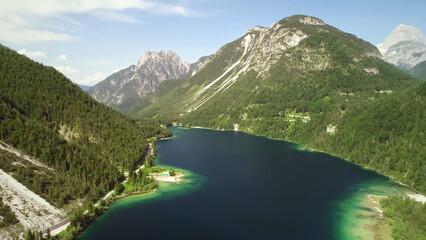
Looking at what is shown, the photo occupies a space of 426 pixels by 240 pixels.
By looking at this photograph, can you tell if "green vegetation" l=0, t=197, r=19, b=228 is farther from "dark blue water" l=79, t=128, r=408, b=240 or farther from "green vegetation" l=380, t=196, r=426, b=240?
"green vegetation" l=380, t=196, r=426, b=240

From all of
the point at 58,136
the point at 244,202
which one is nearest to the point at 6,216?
the point at 58,136

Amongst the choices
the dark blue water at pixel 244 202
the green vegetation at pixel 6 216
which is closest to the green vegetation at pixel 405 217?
the dark blue water at pixel 244 202

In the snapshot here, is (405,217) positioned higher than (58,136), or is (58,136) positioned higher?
(58,136)

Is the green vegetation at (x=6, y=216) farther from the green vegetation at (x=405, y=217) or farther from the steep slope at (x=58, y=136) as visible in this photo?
the green vegetation at (x=405, y=217)

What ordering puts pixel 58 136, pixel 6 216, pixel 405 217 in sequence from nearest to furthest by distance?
1. pixel 6 216
2. pixel 405 217
3. pixel 58 136

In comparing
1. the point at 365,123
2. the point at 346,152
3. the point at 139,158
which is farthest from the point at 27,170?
the point at 365,123

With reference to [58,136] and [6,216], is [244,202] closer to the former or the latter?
[6,216]
